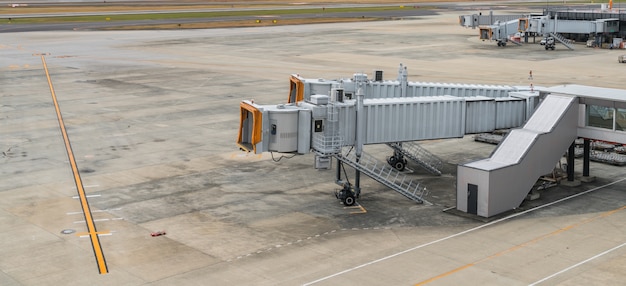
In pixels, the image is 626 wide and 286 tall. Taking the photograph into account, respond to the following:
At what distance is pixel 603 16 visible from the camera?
123375 mm

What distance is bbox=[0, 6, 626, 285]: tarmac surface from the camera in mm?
33562

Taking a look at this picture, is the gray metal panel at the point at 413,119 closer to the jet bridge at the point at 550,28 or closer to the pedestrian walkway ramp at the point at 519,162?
the pedestrian walkway ramp at the point at 519,162

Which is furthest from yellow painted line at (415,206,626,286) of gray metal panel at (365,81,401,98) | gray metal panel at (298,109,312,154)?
gray metal panel at (365,81,401,98)

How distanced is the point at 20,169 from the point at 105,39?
9054 cm

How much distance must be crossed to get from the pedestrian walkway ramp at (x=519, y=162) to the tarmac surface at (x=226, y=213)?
3.17 feet

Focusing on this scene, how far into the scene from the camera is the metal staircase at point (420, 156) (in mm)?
50156

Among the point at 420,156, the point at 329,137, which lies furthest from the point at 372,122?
the point at 420,156

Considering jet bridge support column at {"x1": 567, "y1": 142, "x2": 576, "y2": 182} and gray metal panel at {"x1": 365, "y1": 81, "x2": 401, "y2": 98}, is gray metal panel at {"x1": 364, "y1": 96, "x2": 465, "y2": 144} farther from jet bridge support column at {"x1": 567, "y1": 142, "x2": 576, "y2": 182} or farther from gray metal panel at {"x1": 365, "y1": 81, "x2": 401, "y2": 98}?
gray metal panel at {"x1": 365, "y1": 81, "x2": 401, "y2": 98}

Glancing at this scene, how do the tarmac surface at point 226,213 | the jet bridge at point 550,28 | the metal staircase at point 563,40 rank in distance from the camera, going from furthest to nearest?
the jet bridge at point 550,28 → the metal staircase at point 563,40 → the tarmac surface at point 226,213

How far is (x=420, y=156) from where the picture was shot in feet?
177

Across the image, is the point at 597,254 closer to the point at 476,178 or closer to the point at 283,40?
the point at 476,178

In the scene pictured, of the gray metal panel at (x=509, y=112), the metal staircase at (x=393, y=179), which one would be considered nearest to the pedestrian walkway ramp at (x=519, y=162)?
the gray metal panel at (x=509, y=112)

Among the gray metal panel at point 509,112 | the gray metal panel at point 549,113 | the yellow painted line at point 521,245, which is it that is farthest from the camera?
the gray metal panel at point 509,112

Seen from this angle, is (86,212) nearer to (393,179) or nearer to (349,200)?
(349,200)
